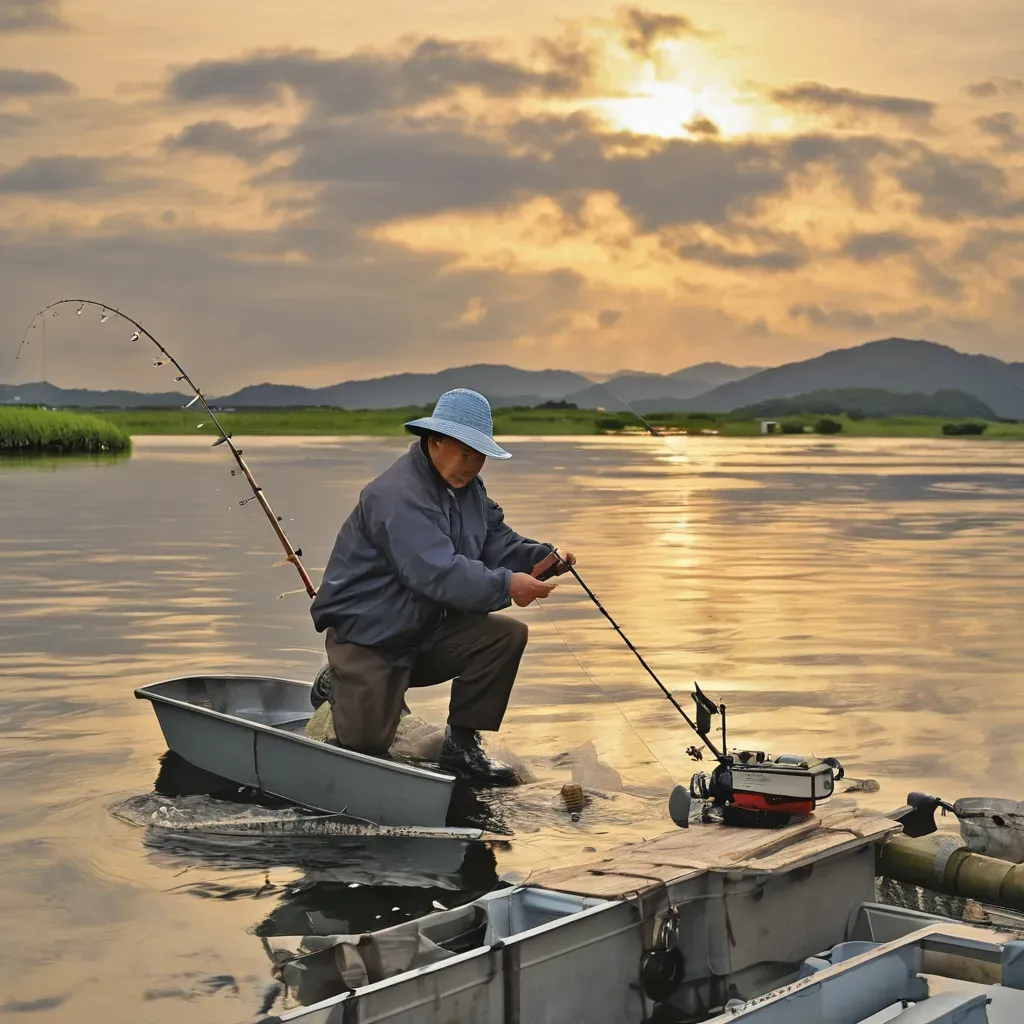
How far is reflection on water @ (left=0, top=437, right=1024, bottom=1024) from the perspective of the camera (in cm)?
645

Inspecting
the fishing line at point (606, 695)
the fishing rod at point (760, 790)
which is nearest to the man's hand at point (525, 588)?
the fishing rod at point (760, 790)

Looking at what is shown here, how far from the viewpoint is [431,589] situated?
7.34 metres

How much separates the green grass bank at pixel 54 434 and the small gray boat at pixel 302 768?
1931 inches

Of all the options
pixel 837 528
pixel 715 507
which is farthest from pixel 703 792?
pixel 715 507

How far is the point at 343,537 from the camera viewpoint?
7645 millimetres

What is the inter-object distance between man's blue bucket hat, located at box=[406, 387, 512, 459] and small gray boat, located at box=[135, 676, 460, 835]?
1459 millimetres

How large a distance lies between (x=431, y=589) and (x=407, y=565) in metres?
0.15

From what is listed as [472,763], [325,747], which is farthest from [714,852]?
[472,763]

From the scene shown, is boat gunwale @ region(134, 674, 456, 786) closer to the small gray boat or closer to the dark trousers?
the small gray boat

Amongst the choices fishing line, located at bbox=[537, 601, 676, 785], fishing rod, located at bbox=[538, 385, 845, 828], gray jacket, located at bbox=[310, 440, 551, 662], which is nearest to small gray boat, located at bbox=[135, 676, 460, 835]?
gray jacket, located at bbox=[310, 440, 551, 662]

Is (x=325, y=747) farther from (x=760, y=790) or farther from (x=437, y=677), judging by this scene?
(x=760, y=790)

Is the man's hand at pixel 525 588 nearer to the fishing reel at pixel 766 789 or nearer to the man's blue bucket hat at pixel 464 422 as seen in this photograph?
the man's blue bucket hat at pixel 464 422

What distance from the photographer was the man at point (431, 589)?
7.34 metres

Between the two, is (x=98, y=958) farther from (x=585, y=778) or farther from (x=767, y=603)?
(x=767, y=603)
